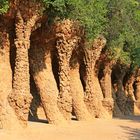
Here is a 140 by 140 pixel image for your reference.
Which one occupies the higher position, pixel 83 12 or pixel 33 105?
pixel 83 12

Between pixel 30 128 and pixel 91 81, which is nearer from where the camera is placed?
pixel 30 128

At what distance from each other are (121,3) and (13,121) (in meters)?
15.5

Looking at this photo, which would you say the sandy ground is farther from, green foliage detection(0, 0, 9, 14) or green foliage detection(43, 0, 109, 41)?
green foliage detection(43, 0, 109, 41)

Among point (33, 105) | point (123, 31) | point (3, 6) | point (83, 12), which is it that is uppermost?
point (123, 31)

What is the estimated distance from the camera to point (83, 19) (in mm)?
22016

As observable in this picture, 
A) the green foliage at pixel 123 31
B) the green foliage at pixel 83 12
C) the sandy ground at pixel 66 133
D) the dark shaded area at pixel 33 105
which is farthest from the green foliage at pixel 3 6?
the green foliage at pixel 123 31

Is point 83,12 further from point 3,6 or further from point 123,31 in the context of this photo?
point 123,31

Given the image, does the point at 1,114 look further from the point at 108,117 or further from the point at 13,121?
the point at 108,117

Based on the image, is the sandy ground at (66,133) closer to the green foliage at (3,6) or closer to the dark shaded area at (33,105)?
the dark shaded area at (33,105)

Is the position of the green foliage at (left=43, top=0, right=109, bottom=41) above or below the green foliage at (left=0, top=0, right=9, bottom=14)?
above

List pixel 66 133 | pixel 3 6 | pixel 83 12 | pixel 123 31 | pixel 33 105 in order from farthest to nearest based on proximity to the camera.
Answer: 1. pixel 123 31
2. pixel 33 105
3. pixel 83 12
4. pixel 66 133
5. pixel 3 6

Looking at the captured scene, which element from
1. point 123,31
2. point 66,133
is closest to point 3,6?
point 66,133

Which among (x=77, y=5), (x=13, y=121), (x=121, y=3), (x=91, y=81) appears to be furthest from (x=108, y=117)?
(x=13, y=121)

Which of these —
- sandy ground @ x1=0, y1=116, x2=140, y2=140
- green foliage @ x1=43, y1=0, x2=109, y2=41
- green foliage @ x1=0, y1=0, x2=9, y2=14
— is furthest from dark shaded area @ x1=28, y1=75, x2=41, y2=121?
green foliage @ x1=0, y1=0, x2=9, y2=14
